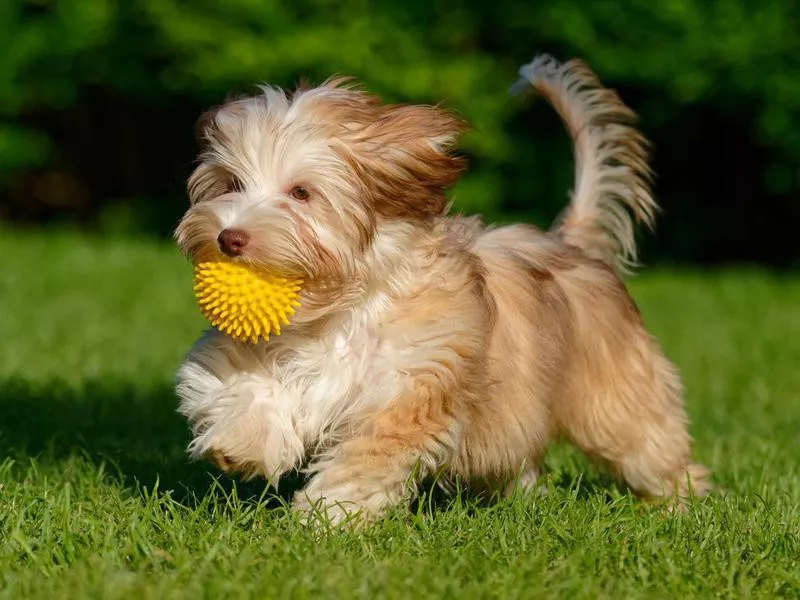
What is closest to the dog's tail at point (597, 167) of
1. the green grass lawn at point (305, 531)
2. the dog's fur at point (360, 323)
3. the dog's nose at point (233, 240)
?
the dog's fur at point (360, 323)

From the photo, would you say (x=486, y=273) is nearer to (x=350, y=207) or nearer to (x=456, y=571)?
(x=350, y=207)

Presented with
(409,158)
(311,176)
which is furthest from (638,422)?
(311,176)

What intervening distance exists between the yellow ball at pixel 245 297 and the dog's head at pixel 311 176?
0.04 metres

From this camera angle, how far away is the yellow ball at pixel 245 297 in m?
3.73

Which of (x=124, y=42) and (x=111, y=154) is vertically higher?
(x=124, y=42)

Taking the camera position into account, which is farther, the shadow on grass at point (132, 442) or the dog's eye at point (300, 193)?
the shadow on grass at point (132, 442)

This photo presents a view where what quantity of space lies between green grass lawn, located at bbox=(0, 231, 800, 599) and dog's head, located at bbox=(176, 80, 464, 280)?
78cm

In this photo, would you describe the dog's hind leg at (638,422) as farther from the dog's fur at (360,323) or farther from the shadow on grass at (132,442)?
the dog's fur at (360,323)

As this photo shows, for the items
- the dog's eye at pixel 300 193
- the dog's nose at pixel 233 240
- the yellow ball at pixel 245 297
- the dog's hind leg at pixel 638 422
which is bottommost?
the dog's hind leg at pixel 638 422

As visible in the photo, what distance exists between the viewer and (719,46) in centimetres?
1338

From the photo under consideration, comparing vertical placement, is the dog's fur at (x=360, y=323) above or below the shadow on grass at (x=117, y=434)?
above

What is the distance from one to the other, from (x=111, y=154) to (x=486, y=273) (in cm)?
1438

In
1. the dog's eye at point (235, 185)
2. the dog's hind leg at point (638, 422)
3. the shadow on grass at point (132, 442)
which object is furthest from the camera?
the dog's hind leg at point (638, 422)

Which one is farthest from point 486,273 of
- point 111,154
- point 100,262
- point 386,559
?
point 111,154
